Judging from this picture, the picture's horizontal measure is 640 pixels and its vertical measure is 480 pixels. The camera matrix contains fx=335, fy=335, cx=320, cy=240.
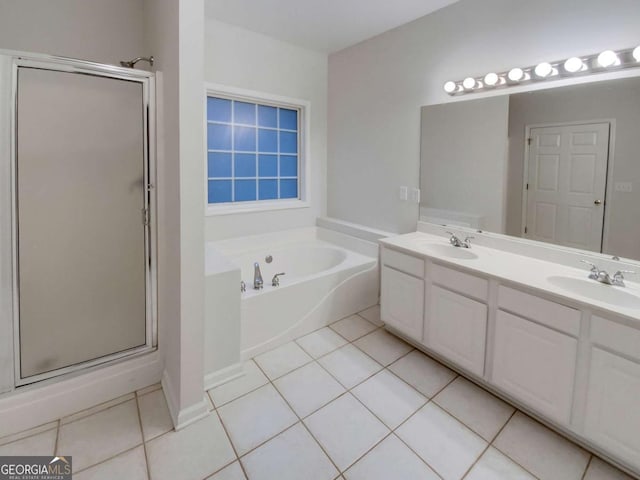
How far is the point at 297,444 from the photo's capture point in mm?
1614

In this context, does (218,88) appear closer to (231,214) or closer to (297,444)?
(231,214)

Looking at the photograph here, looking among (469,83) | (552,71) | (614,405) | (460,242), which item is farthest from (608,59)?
(614,405)

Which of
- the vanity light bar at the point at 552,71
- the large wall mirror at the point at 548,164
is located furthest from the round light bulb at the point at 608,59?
the large wall mirror at the point at 548,164

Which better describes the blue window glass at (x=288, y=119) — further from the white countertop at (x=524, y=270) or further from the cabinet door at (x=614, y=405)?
the cabinet door at (x=614, y=405)

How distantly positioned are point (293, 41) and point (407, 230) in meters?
2.17

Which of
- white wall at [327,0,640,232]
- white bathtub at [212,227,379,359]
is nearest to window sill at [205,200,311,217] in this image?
white bathtub at [212,227,379,359]

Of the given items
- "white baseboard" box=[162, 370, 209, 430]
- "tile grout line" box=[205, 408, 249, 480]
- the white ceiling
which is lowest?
"tile grout line" box=[205, 408, 249, 480]

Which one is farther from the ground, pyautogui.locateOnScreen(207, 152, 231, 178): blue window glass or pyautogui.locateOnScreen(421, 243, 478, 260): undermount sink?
pyautogui.locateOnScreen(207, 152, 231, 178): blue window glass

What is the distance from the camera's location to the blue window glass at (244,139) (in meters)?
3.35

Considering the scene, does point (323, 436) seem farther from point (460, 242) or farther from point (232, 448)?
point (460, 242)

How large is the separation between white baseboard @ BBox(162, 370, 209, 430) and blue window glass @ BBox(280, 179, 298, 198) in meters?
2.38

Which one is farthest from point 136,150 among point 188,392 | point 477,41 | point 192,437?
point 477,41

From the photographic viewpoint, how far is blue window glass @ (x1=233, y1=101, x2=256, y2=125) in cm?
330

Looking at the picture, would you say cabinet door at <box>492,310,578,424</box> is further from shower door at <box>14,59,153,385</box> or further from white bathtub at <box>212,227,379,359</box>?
shower door at <box>14,59,153,385</box>
